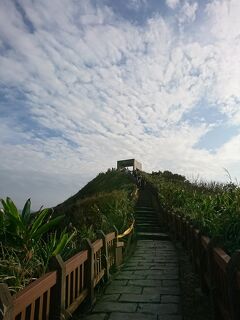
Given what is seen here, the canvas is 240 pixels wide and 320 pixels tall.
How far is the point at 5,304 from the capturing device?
279 cm

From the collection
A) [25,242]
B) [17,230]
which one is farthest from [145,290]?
[17,230]

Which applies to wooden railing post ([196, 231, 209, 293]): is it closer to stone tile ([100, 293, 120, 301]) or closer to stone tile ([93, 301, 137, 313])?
stone tile ([93, 301, 137, 313])

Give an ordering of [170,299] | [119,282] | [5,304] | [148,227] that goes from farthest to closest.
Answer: [148,227] → [119,282] → [170,299] → [5,304]

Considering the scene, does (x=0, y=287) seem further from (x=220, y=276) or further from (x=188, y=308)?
(x=188, y=308)

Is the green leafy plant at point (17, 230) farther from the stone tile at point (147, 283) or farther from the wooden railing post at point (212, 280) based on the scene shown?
the stone tile at point (147, 283)

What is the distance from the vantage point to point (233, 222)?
5.71 metres

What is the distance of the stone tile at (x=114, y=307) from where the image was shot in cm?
562

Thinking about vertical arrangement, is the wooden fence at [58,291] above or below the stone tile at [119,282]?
above

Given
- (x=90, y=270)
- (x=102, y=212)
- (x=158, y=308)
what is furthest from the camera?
(x=102, y=212)

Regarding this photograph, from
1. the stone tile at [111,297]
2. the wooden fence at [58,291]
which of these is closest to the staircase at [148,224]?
the wooden fence at [58,291]

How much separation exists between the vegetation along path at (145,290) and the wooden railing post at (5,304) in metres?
2.71

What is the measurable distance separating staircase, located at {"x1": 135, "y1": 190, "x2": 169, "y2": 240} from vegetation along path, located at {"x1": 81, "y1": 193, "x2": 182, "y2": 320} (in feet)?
7.41

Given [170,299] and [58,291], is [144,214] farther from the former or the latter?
[58,291]

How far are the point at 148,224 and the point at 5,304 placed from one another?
13.7 m
